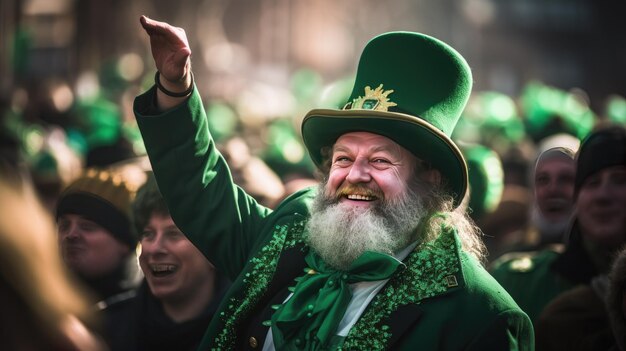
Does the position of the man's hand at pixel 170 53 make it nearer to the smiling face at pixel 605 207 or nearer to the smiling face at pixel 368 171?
the smiling face at pixel 368 171

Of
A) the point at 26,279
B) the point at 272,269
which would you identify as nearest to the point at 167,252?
the point at 272,269

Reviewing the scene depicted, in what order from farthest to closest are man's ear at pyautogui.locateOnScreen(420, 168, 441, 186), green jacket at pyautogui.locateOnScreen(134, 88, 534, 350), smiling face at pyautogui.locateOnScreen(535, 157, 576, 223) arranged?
smiling face at pyautogui.locateOnScreen(535, 157, 576, 223), man's ear at pyautogui.locateOnScreen(420, 168, 441, 186), green jacket at pyautogui.locateOnScreen(134, 88, 534, 350)

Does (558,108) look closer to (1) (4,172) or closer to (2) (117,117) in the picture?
(2) (117,117)

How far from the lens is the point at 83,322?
2.98 metres

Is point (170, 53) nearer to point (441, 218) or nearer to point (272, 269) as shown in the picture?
point (272, 269)

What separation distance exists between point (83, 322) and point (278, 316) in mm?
1440

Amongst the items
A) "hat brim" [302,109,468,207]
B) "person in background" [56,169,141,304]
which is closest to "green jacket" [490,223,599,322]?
"hat brim" [302,109,468,207]

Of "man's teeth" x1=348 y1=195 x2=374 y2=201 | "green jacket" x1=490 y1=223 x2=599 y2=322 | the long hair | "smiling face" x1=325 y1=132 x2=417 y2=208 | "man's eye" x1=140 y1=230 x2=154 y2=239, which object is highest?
"smiling face" x1=325 y1=132 x2=417 y2=208

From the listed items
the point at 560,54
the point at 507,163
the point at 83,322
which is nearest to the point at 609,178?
the point at 83,322

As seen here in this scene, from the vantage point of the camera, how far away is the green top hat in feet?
14.6

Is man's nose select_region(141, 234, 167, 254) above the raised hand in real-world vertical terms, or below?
below

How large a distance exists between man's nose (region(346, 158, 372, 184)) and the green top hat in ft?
0.49

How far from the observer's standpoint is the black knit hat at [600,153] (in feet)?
19.2

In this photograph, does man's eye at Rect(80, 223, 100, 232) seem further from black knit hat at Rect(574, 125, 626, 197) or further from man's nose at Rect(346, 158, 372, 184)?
black knit hat at Rect(574, 125, 626, 197)
